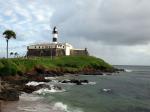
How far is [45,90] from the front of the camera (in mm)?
61562

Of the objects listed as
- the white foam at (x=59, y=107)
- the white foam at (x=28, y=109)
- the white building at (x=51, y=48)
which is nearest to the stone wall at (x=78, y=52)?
the white building at (x=51, y=48)

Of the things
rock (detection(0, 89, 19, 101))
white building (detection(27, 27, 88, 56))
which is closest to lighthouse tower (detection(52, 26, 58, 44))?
white building (detection(27, 27, 88, 56))

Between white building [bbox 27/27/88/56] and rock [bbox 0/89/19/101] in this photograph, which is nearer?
rock [bbox 0/89/19/101]

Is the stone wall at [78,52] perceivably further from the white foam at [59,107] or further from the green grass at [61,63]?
the white foam at [59,107]

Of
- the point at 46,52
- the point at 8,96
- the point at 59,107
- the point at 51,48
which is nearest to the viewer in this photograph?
the point at 59,107

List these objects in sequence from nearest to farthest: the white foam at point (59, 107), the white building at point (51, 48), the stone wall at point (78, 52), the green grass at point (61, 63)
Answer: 1. the white foam at point (59, 107)
2. the green grass at point (61, 63)
3. the white building at point (51, 48)
4. the stone wall at point (78, 52)

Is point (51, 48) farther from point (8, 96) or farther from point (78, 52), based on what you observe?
point (8, 96)

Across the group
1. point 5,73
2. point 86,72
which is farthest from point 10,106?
point 86,72

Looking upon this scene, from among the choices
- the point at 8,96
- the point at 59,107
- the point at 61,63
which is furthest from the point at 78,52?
the point at 59,107

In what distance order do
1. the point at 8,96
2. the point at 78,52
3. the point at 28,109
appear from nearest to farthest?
the point at 28,109 → the point at 8,96 → the point at 78,52

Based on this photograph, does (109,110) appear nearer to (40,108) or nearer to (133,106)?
(133,106)

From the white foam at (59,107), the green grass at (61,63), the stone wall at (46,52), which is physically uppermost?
the stone wall at (46,52)

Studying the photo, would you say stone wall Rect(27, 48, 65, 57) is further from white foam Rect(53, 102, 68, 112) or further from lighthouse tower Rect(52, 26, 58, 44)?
white foam Rect(53, 102, 68, 112)

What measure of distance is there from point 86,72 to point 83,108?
284ft
